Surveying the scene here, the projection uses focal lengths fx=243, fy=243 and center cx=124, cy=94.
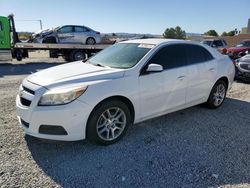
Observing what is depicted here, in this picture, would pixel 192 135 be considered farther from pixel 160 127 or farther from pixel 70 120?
pixel 70 120

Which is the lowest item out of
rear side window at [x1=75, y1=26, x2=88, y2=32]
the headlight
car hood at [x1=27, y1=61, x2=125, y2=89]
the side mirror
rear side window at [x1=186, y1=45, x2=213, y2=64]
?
the headlight

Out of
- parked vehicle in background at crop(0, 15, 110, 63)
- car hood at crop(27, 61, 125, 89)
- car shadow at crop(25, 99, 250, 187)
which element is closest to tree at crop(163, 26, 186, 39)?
parked vehicle in background at crop(0, 15, 110, 63)

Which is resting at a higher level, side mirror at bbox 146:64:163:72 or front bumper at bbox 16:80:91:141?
side mirror at bbox 146:64:163:72

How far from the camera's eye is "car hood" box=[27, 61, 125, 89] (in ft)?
11.4

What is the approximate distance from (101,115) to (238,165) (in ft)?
6.58

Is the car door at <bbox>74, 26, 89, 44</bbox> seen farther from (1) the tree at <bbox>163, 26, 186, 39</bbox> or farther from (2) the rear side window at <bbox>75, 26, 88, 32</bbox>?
(1) the tree at <bbox>163, 26, 186, 39</bbox>

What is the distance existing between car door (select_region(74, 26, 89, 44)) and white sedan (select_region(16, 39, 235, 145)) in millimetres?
11299

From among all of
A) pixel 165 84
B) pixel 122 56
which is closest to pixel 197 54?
pixel 165 84

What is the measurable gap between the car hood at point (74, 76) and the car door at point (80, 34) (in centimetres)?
1203

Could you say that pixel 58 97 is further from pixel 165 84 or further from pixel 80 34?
pixel 80 34

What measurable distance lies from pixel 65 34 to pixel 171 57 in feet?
39.6

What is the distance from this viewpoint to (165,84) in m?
4.19

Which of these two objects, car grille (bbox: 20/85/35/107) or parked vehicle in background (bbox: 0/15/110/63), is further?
parked vehicle in background (bbox: 0/15/110/63)

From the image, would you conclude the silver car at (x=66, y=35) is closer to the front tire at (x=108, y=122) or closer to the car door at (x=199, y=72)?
the car door at (x=199, y=72)
